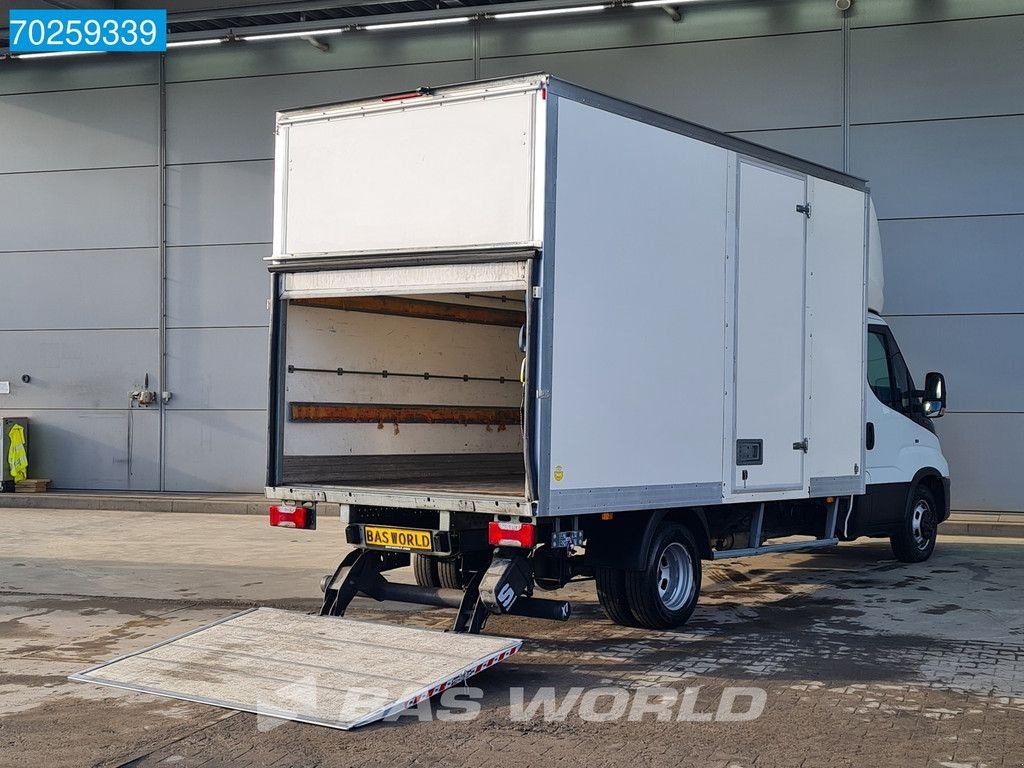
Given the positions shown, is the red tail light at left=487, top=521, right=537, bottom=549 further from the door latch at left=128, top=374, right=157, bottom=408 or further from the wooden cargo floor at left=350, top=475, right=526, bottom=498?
the door latch at left=128, top=374, right=157, bottom=408

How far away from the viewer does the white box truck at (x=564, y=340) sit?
7.67 m

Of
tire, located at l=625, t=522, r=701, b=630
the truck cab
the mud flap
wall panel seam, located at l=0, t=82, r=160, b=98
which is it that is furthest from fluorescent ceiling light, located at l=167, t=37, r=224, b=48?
the mud flap

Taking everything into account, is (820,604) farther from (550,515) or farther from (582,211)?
(582,211)

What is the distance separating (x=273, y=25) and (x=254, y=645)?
13.7 metres

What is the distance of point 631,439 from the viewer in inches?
320

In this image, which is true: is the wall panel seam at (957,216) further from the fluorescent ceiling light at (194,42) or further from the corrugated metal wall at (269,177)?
the fluorescent ceiling light at (194,42)

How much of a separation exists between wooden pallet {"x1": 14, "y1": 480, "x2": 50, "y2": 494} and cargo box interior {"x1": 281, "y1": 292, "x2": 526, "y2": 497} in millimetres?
11247

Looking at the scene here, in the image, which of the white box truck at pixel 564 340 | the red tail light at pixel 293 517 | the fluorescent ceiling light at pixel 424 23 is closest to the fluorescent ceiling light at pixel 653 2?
the fluorescent ceiling light at pixel 424 23

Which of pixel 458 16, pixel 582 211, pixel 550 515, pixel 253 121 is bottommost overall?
pixel 550 515

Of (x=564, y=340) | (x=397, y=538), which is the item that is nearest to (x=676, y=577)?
(x=397, y=538)

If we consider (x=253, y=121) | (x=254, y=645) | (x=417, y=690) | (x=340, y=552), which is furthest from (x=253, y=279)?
(x=417, y=690)

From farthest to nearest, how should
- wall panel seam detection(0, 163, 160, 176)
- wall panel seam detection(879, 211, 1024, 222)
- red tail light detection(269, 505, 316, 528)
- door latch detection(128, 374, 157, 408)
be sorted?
wall panel seam detection(0, 163, 160, 176), door latch detection(128, 374, 157, 408), wall panel seam detection(879, 211, 1024, 222), red tail light detection(269, 505, 316, 528)

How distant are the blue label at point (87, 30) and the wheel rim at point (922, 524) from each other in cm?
1328

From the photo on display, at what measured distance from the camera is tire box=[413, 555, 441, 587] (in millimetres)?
9812
